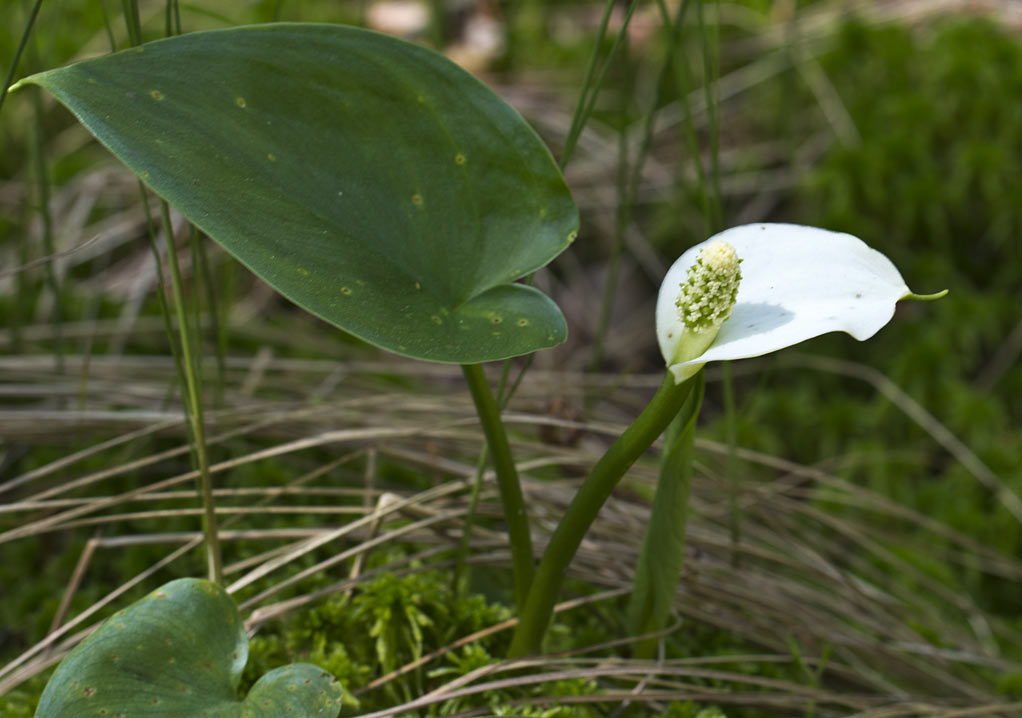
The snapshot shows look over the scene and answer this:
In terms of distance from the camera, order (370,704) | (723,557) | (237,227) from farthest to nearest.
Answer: (723,557) → (370,704) → (237,227)

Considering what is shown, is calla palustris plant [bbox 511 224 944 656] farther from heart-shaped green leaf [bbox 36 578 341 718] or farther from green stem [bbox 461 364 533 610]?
heart-shaped green leaf [bbox 36 578 341 718]

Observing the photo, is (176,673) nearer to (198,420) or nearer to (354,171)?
(198,420)

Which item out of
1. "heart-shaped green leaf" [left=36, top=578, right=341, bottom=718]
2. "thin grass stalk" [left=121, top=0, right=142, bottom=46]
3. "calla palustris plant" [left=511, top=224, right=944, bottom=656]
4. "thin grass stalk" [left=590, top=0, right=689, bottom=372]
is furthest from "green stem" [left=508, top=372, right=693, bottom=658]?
"thin grass stalk" [left=121, top=0, right=142, bottom=46]

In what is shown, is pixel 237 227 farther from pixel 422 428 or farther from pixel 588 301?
pixel 588 301

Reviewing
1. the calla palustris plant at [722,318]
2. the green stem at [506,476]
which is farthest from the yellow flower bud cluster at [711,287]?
the green stem at [506,476]

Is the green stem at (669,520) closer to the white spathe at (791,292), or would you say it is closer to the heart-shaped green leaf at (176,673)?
the white spathe at (791,292)

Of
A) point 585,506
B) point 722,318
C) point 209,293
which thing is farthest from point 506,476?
point 209,293

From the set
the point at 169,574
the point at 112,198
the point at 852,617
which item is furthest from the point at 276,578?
the point at 112,198
